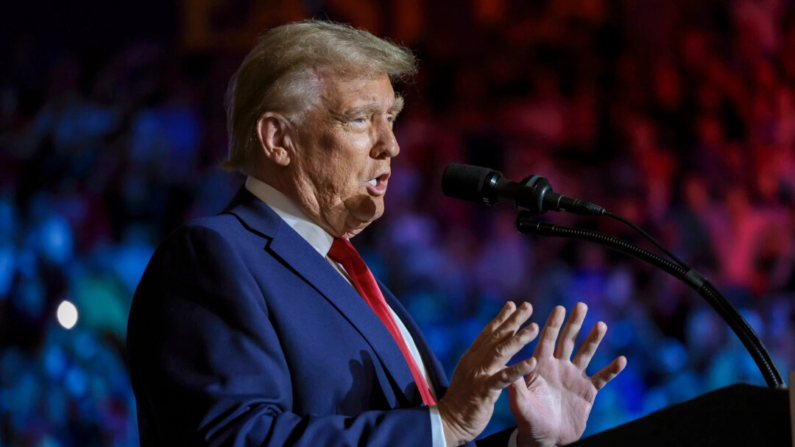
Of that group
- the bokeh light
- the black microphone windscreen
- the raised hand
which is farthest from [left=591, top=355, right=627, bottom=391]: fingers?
the bokeh light

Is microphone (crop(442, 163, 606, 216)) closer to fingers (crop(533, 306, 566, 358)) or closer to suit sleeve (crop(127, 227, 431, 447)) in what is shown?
fingers (crop(533, 306, 566, 358))

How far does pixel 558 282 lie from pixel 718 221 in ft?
1.85

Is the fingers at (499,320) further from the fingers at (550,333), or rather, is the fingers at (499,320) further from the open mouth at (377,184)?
the open mouth at (377,184)

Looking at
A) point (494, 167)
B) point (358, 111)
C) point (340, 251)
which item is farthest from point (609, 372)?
point (494, 167)

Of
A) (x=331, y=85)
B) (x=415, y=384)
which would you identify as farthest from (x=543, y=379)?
(x=331, y=85)

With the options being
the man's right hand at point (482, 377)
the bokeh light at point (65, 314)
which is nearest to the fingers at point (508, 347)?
the man's right hand at point (482, 377)

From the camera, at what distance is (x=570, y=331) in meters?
1.57

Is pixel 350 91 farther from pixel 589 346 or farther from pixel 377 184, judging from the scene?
pixel 589 346

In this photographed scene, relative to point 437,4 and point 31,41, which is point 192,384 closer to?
point 437,4

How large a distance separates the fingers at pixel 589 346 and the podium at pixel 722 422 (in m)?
0.54

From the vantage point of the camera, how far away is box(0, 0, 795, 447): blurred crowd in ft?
9.34

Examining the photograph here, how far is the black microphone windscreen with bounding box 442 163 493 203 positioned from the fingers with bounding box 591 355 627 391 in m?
0.39

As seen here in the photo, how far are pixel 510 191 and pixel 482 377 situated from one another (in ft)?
1.01

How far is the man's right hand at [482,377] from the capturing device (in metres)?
1.24
